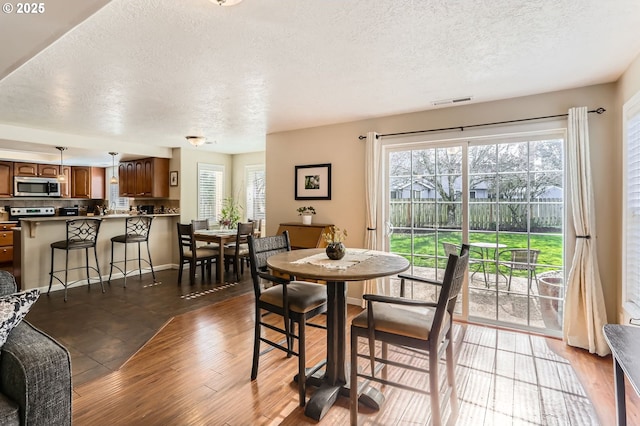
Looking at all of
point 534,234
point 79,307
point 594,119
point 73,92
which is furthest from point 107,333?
point 594,119

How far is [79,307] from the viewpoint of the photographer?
3861 mm

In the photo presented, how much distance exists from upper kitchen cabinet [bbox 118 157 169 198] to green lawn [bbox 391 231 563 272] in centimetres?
472

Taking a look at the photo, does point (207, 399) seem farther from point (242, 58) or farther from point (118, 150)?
point (118, 150)

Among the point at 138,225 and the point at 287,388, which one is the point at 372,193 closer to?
the point at 287,388

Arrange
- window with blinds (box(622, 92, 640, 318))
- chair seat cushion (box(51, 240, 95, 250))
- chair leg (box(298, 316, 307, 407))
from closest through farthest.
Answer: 1. chair leg (box(298, 316, 307, 407))
2. window with blinds (box(622, 92, 640, 318))
3. chair seat cushion (box(51, 240, 95, 250))

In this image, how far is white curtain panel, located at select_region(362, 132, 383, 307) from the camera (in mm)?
3836

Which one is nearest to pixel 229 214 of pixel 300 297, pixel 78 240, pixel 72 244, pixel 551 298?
pixel 78 240

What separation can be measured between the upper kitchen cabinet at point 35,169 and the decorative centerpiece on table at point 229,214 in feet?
14.1

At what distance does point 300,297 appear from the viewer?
2158 mm

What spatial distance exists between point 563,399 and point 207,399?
7.67 ft

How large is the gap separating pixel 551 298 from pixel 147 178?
6673mm

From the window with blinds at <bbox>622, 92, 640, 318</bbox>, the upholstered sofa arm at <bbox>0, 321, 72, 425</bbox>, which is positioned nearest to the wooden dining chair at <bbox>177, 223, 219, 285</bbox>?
the upholstered sofa arm at <bbox>0, 321, 72, 425</bbox>

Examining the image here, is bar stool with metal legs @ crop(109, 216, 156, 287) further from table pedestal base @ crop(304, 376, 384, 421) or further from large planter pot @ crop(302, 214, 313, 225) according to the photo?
table pedestal base @ crop(304, 376, 384, 421)

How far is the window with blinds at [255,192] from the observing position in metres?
6.79
